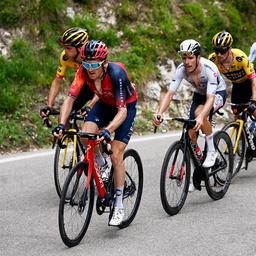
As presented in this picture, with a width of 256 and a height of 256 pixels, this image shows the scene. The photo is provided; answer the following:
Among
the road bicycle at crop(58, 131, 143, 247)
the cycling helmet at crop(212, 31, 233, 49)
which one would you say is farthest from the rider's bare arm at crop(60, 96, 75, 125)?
the cycling helmet at crop(212, 31, 233, 49)

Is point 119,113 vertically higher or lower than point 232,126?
higher

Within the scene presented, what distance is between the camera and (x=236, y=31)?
1734 centimetres

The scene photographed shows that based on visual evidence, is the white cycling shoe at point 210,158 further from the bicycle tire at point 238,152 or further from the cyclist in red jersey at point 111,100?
the cyclist in red jersey at point 111,100

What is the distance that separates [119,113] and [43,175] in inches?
124

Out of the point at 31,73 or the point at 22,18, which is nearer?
the point at 31,73

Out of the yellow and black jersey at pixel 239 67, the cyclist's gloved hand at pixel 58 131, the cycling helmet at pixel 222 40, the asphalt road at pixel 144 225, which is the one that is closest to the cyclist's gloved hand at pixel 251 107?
the yellow and black jersey at pixel 239 67

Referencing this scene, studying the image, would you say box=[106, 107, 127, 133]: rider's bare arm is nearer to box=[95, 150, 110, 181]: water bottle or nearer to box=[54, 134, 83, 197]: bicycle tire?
box=[95, 150, 110, 181]: water bottle

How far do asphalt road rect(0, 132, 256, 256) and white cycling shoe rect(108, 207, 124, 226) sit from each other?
0.38 feet

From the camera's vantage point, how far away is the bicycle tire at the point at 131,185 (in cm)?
709

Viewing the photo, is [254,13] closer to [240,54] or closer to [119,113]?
[240,54]

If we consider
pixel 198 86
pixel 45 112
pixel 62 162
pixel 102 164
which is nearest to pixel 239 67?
pixel 198 86

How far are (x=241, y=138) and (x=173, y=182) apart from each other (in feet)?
7.08

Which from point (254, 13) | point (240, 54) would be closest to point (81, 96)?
point (240, 54)

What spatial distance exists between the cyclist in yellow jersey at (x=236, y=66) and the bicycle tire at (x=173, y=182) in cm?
183
